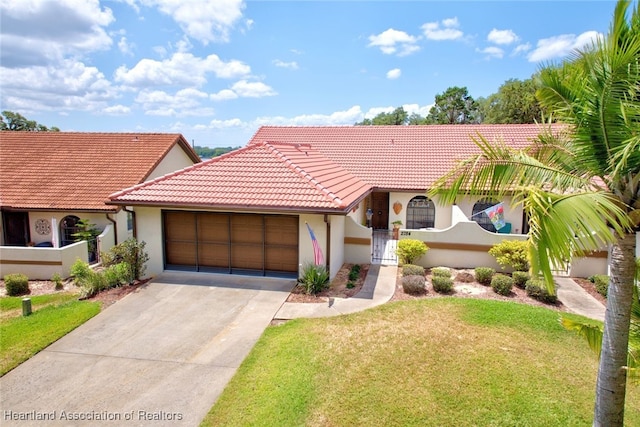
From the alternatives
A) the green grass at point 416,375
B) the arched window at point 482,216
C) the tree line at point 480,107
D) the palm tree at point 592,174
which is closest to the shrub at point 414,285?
the green grass at point 416,375

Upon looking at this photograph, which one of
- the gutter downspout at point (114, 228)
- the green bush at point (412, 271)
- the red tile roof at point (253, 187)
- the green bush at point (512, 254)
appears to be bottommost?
the green bush at point (412, 271)

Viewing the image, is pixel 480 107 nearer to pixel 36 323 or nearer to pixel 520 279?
pixel 520 279

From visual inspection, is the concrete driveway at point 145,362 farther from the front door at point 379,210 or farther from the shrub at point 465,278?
the front door at point 379,210

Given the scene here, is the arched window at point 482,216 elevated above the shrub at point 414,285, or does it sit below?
above

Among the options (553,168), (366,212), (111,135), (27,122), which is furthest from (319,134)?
(27,122)

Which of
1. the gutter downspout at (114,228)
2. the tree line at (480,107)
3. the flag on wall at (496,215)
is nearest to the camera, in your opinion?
the flag on wall at (496,215)

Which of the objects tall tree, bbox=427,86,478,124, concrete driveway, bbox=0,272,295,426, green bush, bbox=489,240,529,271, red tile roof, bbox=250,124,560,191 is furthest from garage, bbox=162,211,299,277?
tall tree, bbox=427,86,478,124
